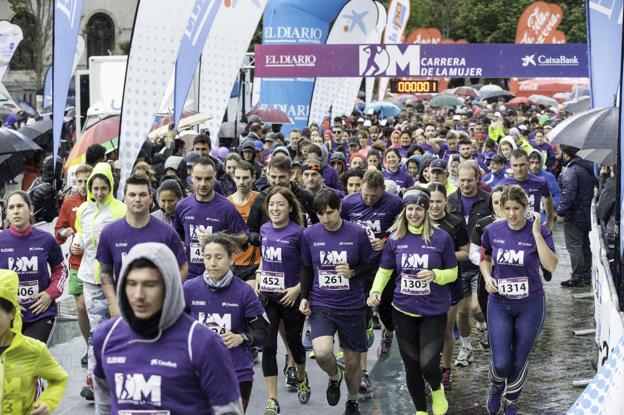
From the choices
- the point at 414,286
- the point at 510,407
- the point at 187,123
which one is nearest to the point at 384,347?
the point at 510,407

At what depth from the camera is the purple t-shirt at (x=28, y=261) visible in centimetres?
865

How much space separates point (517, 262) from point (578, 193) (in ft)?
22.9

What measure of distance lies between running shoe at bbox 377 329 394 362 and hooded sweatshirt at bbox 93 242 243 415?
6.36 metres

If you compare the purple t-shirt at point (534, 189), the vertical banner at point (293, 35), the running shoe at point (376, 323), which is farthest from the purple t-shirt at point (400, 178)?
the vertical banner at point (293, 35)

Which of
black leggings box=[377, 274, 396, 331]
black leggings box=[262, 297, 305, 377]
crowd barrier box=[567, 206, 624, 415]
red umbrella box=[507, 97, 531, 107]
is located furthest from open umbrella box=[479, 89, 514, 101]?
black leggings box=[262, 297, 305, 377]

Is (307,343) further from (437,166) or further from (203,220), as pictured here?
(203,220)

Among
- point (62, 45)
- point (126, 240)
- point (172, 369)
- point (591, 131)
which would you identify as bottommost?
point (172, 369)

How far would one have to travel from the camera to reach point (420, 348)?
8820 mm

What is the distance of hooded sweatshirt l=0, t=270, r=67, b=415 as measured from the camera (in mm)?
5715

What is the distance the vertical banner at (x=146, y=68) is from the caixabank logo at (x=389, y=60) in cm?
1150

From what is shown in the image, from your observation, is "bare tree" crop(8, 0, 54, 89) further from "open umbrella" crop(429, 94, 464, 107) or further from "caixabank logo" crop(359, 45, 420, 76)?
"caixabank logo" crop(359, 45, 420, 76)

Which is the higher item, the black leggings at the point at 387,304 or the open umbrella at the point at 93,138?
the open umbrella at the point at 93,138

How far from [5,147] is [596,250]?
714cm

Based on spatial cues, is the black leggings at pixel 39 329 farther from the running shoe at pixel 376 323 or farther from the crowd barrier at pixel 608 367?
the running shoe at pixel 376 323
